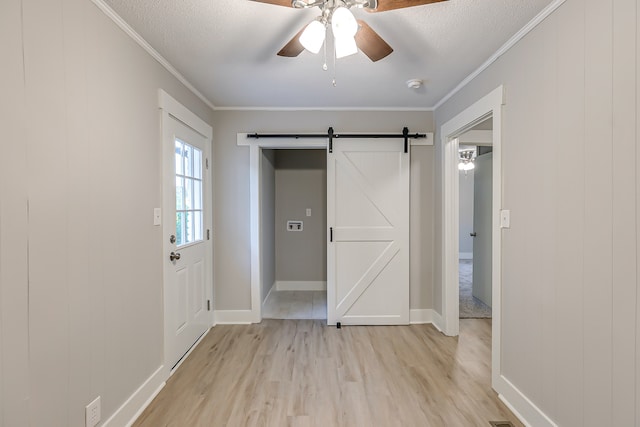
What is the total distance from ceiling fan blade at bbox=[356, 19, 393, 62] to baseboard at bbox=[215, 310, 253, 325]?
2866 millimetres

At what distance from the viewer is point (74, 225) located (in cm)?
Result: 146

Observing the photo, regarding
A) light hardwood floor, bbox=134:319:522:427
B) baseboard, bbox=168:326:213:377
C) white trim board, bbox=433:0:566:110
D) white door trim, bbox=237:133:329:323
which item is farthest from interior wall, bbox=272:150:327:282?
white trim board, bbox=433:0:566:110

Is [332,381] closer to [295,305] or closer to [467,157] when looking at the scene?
[295,305]

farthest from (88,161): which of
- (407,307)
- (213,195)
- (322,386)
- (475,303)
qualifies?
(475,303)

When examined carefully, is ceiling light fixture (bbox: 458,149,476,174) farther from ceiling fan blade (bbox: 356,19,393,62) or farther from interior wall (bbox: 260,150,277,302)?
ceiling fan blade (bbox: 356,19,393,62)

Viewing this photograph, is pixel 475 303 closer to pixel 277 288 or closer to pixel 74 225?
pixel 277 288

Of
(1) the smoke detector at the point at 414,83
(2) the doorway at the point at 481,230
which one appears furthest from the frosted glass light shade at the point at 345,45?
(2) the doorway at the point at 481,230

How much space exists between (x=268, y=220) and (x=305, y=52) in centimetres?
252

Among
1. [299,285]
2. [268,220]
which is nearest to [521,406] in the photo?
[268,220]

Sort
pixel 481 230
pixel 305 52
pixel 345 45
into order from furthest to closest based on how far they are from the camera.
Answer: pixel 481 230
pixel 305 52
pixel 345 45

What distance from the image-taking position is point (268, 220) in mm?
4273

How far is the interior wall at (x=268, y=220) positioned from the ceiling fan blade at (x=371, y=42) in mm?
2315

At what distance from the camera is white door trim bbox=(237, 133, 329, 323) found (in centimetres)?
339

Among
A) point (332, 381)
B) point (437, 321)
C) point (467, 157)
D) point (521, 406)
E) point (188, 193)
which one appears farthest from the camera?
point (467, 157)
